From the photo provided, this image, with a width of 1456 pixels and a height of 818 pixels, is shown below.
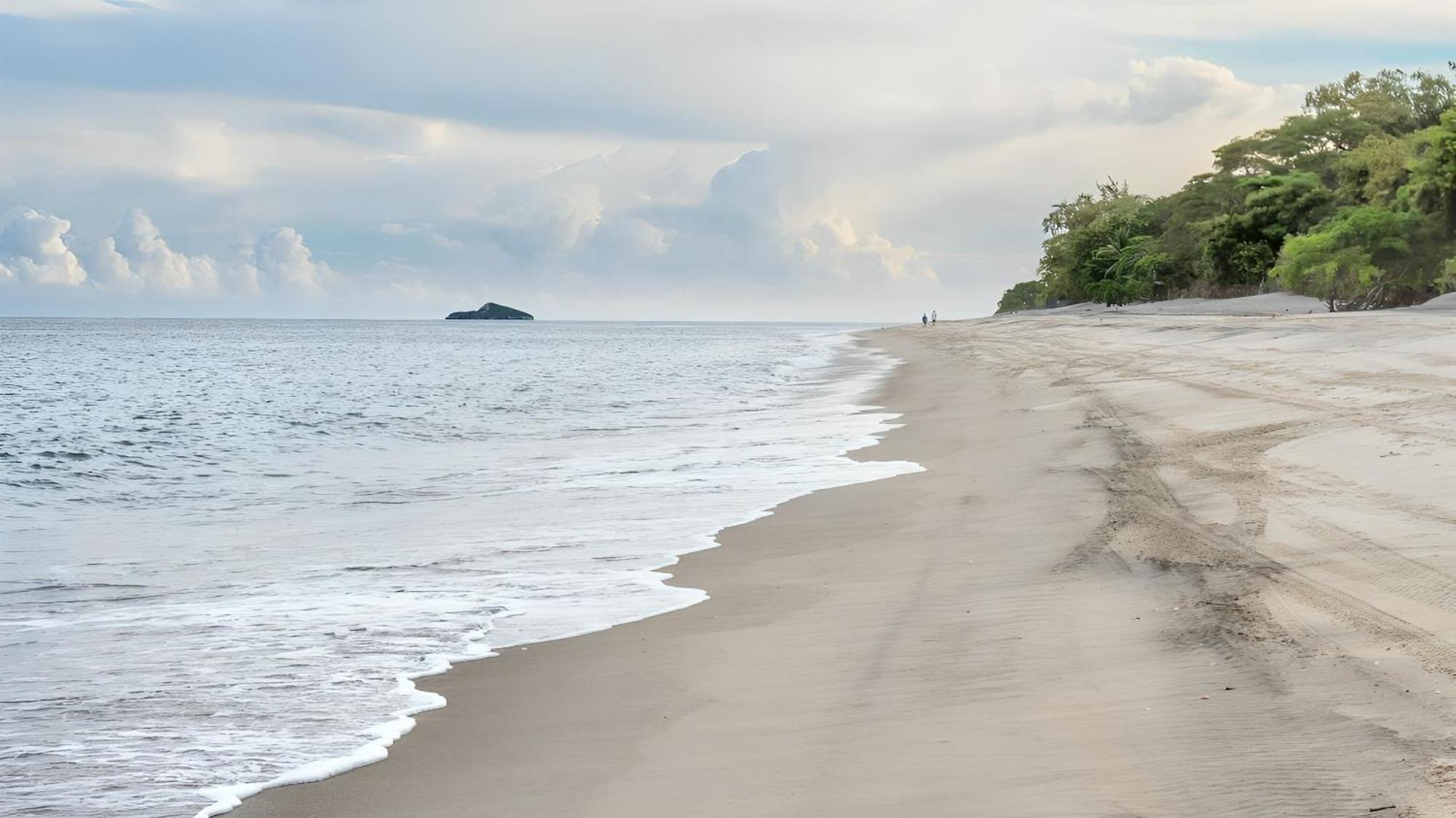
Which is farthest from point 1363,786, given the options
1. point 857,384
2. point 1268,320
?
point 1268,320

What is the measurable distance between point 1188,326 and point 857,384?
11.3 metres

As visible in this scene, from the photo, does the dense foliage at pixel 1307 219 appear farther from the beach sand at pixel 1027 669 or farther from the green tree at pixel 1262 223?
the beach sand at pixel 1027 669

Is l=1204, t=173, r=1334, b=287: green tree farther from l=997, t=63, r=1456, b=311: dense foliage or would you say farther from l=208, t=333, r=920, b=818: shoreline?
l=208, t=333, r=920, b=818: shoreline

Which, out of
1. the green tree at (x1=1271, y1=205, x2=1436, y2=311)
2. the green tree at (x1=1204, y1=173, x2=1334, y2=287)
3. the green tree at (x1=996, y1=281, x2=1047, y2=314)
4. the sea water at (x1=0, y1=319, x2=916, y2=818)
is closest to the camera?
the sea water at (x1=0, y1=319, x2=916, y2=818)

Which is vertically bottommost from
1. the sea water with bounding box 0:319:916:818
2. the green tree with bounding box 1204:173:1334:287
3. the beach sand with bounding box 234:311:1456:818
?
the sea water with bounding box 0:319:916:818

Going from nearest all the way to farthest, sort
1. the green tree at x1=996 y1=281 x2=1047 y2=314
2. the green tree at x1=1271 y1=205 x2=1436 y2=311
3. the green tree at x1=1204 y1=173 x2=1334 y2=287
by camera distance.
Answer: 1. the green tree at x1=1271 y1=205 x2=1436 y2=311
2. the green tree at x1=1204 y1=173 x2=1334 y2=287
3. the green tree at x1=996 y1=281 x2=1047 y2=314

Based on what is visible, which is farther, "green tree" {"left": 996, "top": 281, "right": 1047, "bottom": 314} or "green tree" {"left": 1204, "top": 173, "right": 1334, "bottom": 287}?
"green tree" {"left": 996, "top": 281, "right": 1047, "bottom": 314}

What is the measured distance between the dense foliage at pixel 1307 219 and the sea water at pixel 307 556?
27.8m

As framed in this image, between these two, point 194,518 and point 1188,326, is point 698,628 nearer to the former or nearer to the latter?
point 194,518

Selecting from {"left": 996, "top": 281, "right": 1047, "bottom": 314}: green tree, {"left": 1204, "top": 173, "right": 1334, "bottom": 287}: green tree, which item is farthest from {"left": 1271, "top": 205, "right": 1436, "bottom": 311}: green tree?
{"left": 996, "top": 281, "right": 1047, "bottom": 314}: green tree

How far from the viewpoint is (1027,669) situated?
505cm

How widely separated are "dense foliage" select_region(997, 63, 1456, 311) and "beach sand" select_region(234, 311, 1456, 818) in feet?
125

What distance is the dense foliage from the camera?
43625 mm

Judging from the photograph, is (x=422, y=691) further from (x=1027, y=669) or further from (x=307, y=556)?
(x=307, y=556)
